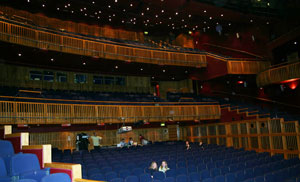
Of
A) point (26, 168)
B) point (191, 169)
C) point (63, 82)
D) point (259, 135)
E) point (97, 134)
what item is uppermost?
point (63, 82)

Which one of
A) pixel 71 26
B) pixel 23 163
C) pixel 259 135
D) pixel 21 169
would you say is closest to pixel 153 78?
pixel 71 26

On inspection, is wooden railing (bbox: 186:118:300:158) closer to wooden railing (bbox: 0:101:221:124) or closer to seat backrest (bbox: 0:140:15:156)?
wooden railing (bbox: 0:101:221:124)

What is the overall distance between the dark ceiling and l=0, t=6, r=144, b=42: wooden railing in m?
0.34

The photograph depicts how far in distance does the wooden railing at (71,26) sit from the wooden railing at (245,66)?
7.69 m

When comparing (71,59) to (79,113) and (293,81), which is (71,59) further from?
(293,81)

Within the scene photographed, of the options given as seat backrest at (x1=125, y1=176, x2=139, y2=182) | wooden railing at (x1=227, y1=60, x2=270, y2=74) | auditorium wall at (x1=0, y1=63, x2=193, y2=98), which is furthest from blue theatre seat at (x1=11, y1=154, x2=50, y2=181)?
wooden railing at (x1=227, y1=60, x2=270, y2=74)

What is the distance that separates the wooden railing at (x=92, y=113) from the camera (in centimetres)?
1105

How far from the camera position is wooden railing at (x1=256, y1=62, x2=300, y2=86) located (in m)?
14.1

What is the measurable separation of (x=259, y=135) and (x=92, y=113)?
8518 mm

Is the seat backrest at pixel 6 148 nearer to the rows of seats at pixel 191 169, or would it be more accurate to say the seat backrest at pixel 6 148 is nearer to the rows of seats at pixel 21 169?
the rows of seats at pixel 21 169

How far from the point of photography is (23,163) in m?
5.08

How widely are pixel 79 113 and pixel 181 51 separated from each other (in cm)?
873

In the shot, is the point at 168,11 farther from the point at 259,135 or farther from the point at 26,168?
the point at 26,168

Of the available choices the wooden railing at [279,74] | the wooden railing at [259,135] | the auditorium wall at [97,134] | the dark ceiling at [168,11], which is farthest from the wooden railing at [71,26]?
the wooden railing at [279,74]
